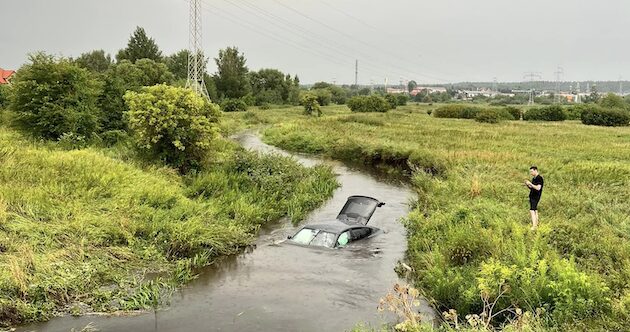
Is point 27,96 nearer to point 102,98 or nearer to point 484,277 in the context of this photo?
point 102,98

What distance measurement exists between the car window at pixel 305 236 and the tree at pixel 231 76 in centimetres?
8519

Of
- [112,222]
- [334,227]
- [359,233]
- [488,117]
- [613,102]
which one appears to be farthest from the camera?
[613,102]

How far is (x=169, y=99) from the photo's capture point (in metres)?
22.4

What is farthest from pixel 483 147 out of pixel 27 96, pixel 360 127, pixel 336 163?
pixel 27 96

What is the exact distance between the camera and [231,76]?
10081 centimetres

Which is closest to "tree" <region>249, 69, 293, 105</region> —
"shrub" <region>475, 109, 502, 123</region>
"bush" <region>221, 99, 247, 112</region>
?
"bush" <region>221, 99, 247, 112</region>

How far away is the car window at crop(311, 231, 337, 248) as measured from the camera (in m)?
15.7

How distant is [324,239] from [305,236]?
0.69m

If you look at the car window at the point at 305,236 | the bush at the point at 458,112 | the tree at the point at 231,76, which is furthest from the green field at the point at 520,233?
the tree at the point at 231,76

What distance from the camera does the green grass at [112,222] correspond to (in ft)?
38.8

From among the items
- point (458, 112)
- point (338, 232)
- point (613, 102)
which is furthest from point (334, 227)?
point (613, 102)

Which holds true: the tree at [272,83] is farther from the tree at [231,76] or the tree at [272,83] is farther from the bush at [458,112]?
the bush at [458,112]

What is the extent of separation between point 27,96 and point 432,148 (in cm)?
2456

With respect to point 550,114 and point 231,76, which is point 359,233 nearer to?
point 550,114
